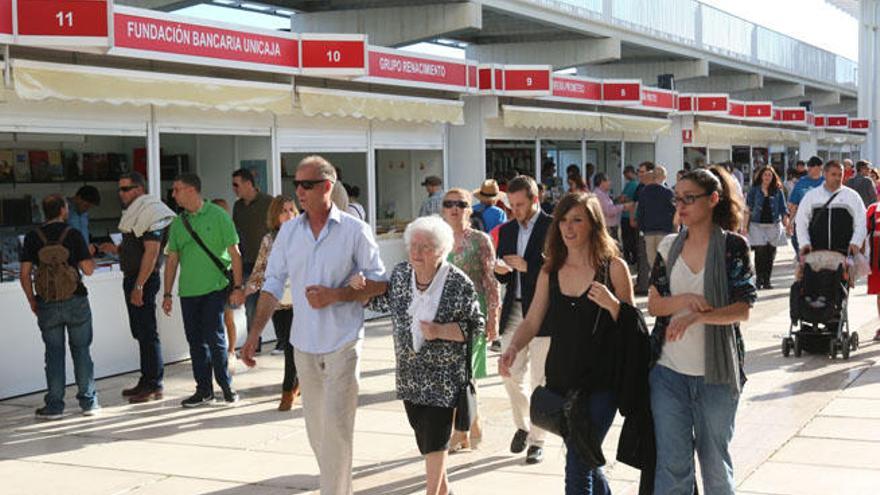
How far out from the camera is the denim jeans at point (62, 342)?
29.4 feet

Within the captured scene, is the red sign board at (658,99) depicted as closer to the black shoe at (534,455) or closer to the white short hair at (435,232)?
the black shoe at (534,455)

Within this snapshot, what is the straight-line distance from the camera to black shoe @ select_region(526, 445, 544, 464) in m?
7.39

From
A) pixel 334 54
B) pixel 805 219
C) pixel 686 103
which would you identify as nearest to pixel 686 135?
pixel 686 103

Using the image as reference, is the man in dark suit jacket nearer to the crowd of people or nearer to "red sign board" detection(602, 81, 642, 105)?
the crowd of people

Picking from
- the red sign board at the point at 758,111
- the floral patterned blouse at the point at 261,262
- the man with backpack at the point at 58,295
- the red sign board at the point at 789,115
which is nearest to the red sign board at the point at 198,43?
the man with backpack at the point at 58,295

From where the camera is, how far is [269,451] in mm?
7949

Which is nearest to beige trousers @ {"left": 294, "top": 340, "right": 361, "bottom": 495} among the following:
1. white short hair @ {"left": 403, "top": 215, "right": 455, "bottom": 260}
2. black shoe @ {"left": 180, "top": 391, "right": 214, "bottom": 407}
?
white short hair @ {"left": 403, "top": 215, "right": 455, "bottom": 260}

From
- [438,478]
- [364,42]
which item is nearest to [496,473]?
[438,478]

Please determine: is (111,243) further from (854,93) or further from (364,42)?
(854,93)

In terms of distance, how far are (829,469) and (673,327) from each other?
2658mm

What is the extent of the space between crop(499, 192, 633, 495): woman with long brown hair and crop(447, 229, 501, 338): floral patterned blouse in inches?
84.3

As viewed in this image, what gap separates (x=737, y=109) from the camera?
2677 cm

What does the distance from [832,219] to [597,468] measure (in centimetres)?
646

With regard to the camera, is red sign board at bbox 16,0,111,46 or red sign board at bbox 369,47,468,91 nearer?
red sign board at bbox 16,0,111,46
